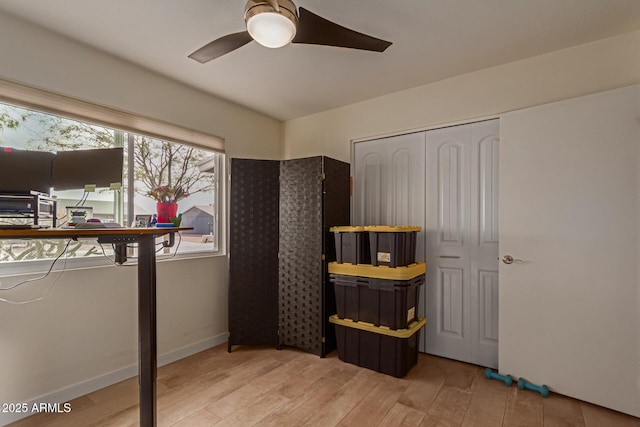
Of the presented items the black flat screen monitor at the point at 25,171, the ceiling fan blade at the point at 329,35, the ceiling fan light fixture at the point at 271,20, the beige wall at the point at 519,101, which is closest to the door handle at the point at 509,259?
the beige wall at the point at 519,101

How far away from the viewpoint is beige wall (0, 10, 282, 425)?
76.4 inches

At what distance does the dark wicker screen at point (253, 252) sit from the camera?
296cm

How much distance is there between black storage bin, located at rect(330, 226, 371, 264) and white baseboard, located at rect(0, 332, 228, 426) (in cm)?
160

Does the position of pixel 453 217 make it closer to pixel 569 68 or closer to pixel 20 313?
pixel 569 68

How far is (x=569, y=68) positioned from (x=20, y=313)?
402 centimetres

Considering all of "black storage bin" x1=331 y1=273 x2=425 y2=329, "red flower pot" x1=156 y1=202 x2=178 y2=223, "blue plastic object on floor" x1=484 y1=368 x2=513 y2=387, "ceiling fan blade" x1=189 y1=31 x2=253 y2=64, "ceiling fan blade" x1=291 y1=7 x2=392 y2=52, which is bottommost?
"blue plastic object on floor" x1=484 y1=368 x2=513 y2=387

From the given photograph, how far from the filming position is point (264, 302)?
3020 mm

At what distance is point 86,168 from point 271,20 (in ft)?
4.72

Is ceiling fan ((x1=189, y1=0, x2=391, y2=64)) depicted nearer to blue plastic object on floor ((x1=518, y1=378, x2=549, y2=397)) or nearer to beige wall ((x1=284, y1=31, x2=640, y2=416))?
beige wall ((x1=284, y1=31, x2=640, y2=416))

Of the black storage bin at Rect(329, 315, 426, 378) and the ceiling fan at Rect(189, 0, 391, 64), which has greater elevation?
the ceiling fan at Rect(189, 0, 391, 64)

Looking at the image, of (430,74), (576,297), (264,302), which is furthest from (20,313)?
(576,297)

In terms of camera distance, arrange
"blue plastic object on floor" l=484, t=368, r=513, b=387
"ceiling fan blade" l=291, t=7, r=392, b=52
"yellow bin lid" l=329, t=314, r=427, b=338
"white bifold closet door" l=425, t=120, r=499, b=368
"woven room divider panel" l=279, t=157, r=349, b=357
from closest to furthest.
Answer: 1. "ceiling fan blade" l=291, t=7, r=392, b=52
2. "blue plastic object on floor" l=484, t=368, r=513, b=387
3. "yellow bin lid" l=329, t=314, r=427, b=338
4. "white bifold closet door" l=425, t=120, r=499, b=368
5. "woven room divider panel" l=279, t=157, r=349, b=357

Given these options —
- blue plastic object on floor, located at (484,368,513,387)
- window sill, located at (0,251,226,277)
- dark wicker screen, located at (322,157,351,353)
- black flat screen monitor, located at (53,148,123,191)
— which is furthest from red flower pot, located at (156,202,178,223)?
blue plastic object on floor, located at (484,368,513,387)

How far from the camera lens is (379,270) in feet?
8.20
